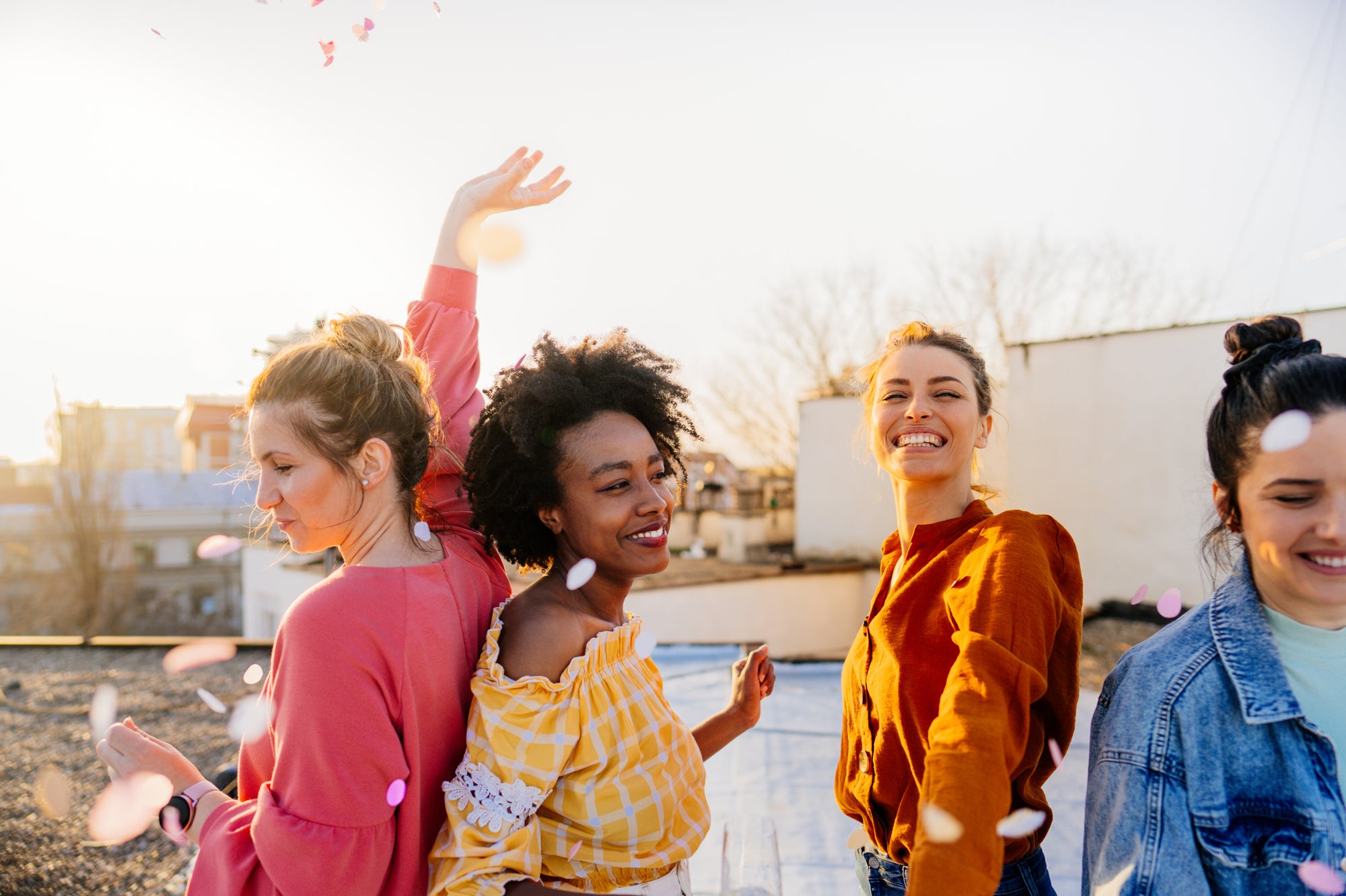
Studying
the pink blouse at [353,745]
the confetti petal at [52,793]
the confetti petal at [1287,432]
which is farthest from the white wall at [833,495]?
the pink blouse at [353,745]

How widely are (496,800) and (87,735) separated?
19.3 ft

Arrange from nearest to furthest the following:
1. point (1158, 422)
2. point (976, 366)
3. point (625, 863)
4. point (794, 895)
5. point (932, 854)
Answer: point (932, 854)
point (625, 863)
point (976, 366)
point (794, 895)
point (1158, 422)

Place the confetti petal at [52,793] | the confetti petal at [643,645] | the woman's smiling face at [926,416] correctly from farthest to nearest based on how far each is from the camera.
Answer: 1. the confetti petal at [52,793]
2. the woman's smiling face at [926,416]
3. the confetti petal at [643,645]

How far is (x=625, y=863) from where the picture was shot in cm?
137

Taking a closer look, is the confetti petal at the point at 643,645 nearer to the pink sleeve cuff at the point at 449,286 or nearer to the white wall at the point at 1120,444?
the pink sleeve cuff at the point at 449,286

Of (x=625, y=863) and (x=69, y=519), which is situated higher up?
(x=625, y=863)

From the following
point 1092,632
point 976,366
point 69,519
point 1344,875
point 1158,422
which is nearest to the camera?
point 1344,875

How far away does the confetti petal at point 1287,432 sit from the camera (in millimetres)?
1182

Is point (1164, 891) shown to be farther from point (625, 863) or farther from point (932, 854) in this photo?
point (625, 863)

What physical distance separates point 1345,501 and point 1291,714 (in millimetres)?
333

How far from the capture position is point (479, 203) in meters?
1.76

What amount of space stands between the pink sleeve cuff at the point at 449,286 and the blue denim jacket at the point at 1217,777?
157 cm

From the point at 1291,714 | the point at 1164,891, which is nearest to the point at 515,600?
the point at 1164,891

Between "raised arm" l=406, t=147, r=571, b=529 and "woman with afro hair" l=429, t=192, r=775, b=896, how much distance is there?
0.39 ft
